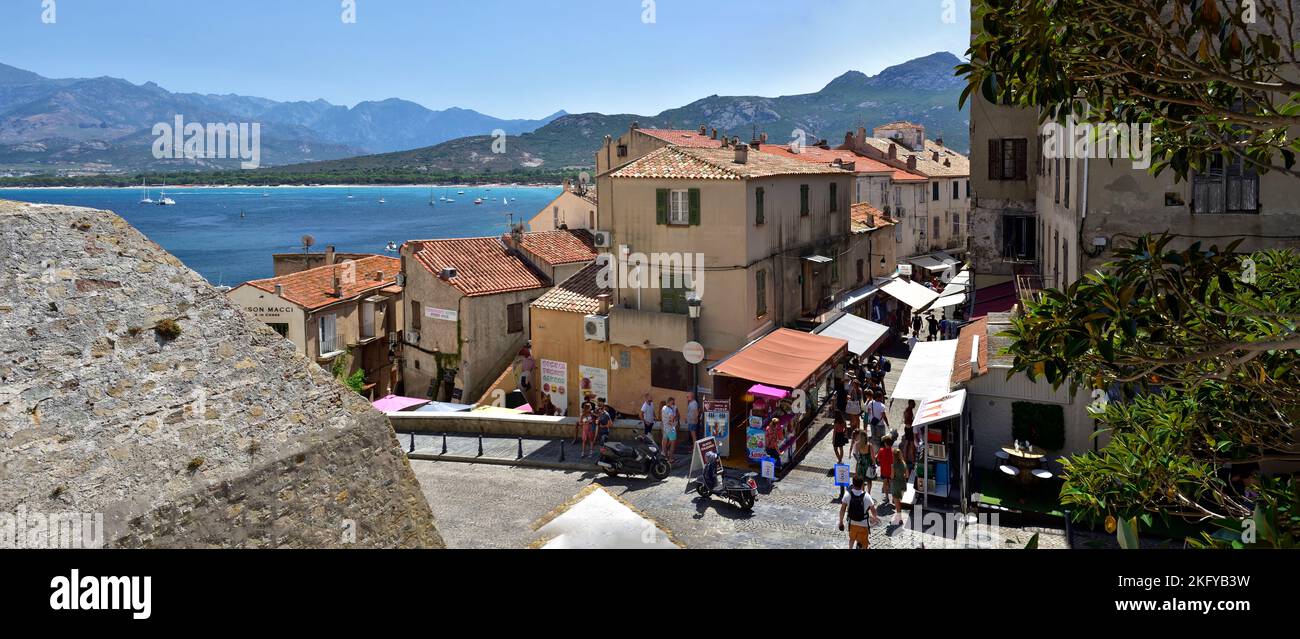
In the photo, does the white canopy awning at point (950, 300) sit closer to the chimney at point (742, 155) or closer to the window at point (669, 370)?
the chimney at point (742, 155)

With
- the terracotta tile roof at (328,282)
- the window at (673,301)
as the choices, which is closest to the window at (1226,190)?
the window at (673,301)

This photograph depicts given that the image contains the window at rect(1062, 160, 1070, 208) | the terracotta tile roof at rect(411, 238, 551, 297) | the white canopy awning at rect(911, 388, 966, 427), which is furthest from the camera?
the terracotta tile roof at rect(411, 238, 551, 297)

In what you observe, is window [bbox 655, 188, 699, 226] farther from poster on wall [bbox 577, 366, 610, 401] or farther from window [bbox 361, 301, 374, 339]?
window [bbox 361, 301, 374, 339]

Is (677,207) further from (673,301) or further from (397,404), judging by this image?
(397,404)

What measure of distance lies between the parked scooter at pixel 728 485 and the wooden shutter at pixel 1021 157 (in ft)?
59.2

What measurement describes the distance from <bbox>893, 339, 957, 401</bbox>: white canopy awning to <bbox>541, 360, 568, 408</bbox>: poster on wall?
37.3 feet

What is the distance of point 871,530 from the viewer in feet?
56.2

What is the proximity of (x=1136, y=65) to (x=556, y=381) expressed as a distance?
24.5m

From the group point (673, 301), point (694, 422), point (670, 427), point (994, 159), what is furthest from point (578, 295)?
point (994, 159)

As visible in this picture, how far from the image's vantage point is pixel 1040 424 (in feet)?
63.4

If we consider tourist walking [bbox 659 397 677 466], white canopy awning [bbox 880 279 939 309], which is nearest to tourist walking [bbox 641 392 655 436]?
tourist walking [bbox 659 397 677 466]

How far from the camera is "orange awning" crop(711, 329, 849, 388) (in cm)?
2369
